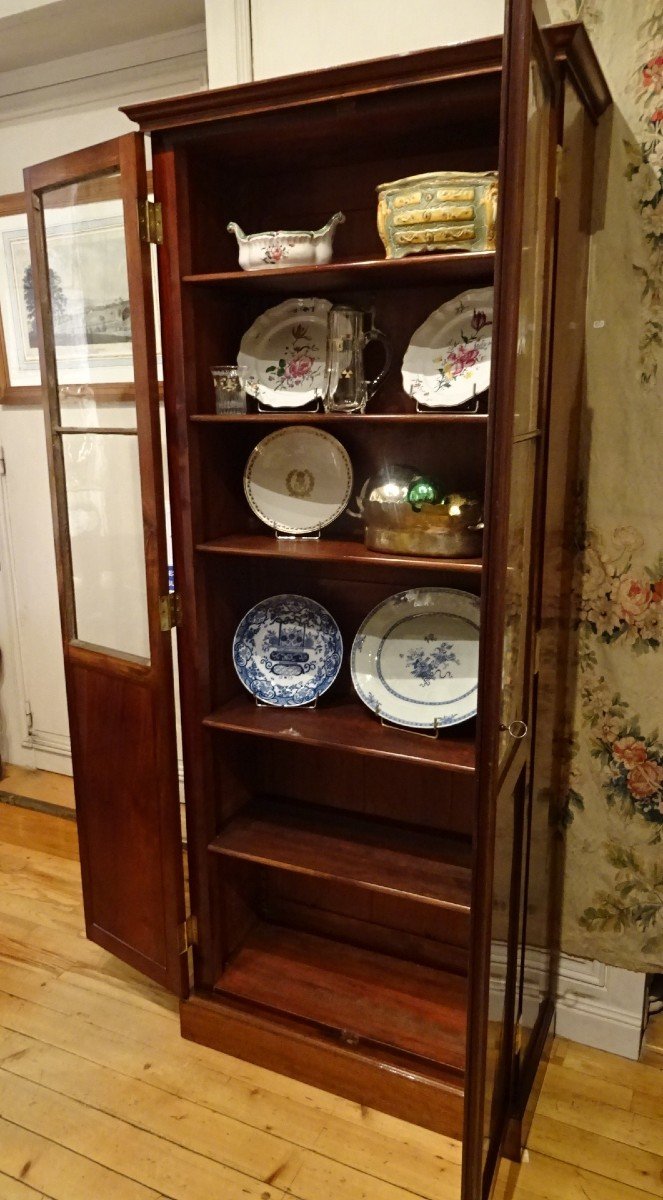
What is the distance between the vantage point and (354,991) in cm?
192

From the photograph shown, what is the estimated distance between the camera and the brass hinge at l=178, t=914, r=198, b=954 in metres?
1.87

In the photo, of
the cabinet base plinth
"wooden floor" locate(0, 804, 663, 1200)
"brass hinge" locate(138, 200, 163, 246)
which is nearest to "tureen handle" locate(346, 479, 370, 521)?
"brass hinge" locate(138, 200, 163, 246)

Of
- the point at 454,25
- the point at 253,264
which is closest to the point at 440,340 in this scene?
the point at 253,264

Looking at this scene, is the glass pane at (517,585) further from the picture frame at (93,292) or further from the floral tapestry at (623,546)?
the picture frame at (93,292)

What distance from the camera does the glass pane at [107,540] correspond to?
180cm

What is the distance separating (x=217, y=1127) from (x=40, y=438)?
214 centimetres

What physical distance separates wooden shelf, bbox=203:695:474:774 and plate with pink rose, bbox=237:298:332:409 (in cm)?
69

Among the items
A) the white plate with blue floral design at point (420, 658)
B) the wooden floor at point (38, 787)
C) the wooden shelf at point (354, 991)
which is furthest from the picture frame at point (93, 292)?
the wooden floor at point (38, 787)

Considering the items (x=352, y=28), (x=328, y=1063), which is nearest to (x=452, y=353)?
(x=352, y=28)

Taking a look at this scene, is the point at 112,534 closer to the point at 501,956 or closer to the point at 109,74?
the point at 501,956

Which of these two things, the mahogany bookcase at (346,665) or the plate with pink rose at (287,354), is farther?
the plate with pink rose at (287,354)

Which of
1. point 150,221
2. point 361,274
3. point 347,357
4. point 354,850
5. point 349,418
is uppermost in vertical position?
point 150,221

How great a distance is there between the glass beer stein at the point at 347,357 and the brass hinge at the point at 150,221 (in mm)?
370

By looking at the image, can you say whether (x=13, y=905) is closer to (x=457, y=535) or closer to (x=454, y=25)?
(x=457, y=535)
